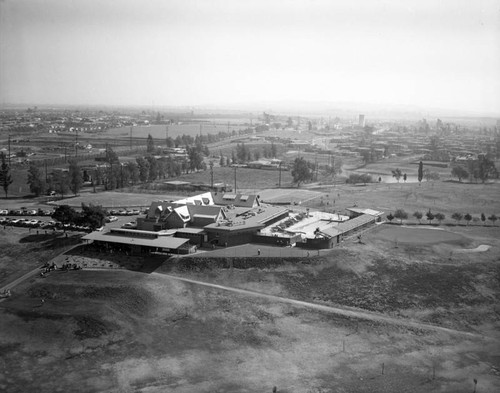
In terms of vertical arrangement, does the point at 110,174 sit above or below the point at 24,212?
above

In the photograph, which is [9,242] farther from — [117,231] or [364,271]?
[364,271]

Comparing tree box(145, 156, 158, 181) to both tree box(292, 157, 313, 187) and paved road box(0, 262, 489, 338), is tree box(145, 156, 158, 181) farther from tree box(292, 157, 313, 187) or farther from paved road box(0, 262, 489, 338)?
paved road box(0, 262, 489, 338)

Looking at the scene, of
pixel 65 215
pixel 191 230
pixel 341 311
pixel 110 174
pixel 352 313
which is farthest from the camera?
pixel 110 174

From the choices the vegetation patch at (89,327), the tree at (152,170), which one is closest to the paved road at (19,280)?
the vegetation patch at (89,327)

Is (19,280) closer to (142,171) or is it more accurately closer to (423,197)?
(142,171)

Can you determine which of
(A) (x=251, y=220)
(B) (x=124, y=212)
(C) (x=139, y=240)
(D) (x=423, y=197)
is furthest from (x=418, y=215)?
(B) (x=124, y=212)

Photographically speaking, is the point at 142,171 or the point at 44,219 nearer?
the point at 44,219

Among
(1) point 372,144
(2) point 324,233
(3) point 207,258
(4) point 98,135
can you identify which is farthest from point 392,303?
(4) point 98,135
